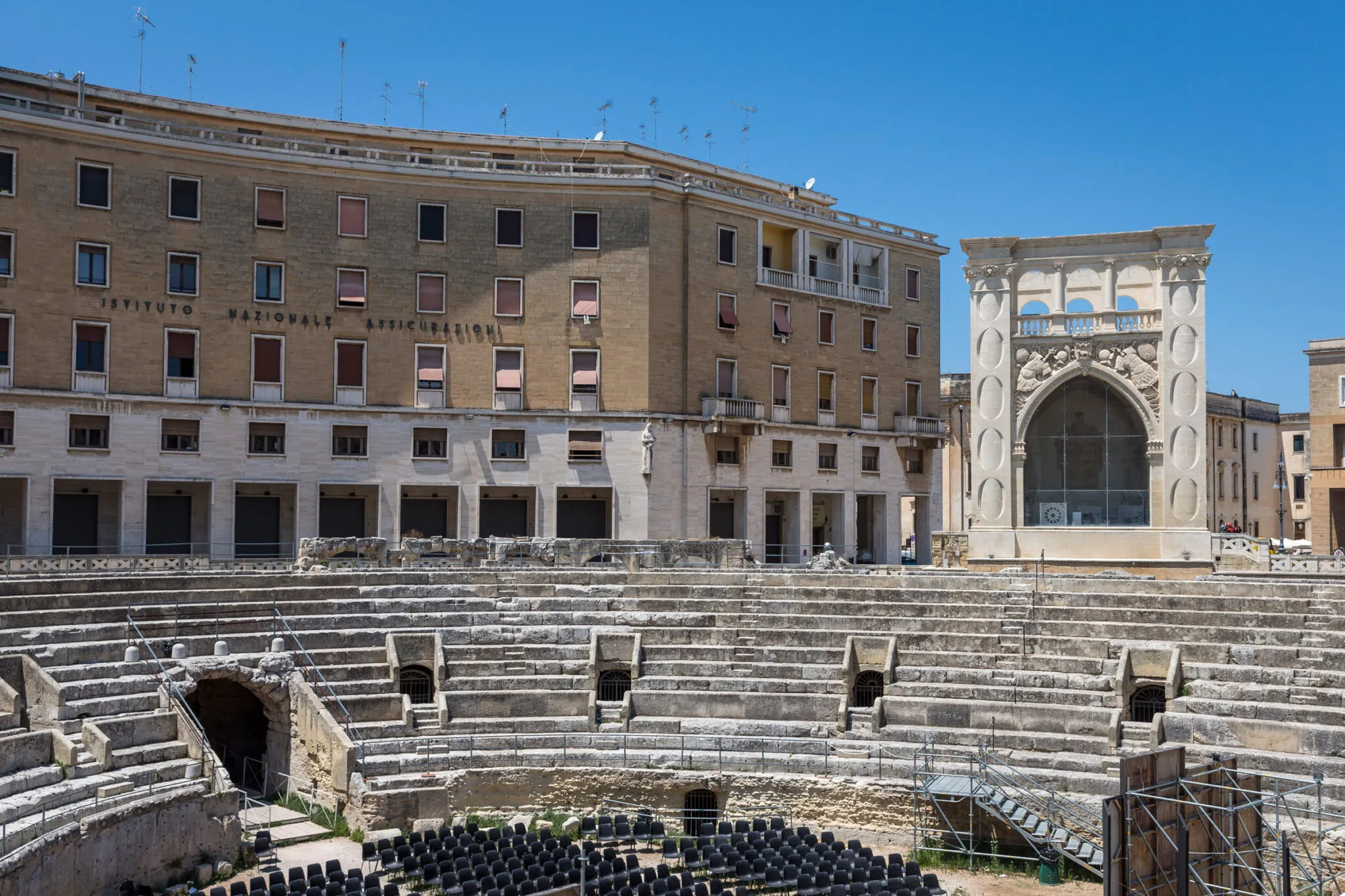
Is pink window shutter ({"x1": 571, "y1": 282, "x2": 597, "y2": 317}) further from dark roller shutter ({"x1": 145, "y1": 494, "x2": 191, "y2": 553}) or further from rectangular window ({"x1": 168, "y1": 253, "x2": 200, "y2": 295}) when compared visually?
dark roller shutter ({"x1": 145, "y1": 494, "x2": 191, "y2": 553})

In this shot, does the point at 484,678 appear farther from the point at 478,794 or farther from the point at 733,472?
the point at 733,472

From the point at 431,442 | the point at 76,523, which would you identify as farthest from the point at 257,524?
the point at 431,442

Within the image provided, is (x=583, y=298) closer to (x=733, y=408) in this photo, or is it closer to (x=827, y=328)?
(x=733, y=408)

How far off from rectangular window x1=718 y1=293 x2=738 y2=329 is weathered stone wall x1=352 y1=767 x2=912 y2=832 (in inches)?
898

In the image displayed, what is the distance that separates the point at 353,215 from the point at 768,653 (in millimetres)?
21701

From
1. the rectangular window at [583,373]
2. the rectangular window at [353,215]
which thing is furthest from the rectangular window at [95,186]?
the rectangular window at [583,373]

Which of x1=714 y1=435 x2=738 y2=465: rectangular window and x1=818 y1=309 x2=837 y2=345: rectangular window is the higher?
x1=818 y1=309 x2=837 y2=345: rectangular window

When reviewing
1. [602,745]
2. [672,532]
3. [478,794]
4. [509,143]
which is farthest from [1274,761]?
[509,143]

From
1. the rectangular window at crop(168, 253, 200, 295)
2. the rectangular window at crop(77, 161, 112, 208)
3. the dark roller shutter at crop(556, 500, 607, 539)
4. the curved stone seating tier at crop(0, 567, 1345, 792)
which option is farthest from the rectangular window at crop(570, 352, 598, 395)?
the rectangular window at crop(77, 161, 112, 208)

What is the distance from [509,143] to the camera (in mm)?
47406

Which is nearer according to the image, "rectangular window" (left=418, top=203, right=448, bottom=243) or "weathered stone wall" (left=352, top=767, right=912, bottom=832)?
"weathered stone wall" (left=352, top=767, right=912, bottom=832)

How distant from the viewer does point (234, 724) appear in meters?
27.2

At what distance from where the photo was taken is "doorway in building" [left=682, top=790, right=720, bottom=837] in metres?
24.0

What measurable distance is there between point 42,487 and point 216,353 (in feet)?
20.3
